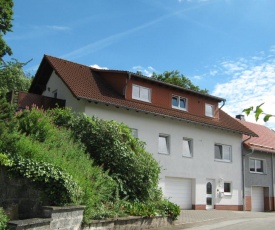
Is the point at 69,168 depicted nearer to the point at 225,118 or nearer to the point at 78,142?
the point at 78,142

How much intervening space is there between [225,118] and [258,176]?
474cm

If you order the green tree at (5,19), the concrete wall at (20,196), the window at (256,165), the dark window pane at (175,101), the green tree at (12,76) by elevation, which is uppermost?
the green tree at (5,19)

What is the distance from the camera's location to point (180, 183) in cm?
2389

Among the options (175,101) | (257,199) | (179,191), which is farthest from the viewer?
(257,199)

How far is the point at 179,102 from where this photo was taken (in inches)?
993

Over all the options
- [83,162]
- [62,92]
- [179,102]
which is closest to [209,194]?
[179,102]

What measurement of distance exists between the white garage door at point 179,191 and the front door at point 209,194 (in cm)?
141

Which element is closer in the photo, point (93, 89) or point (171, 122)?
point (93, 89)

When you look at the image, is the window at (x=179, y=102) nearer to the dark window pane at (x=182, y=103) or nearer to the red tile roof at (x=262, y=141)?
the dark window pane at (x=182, y=103)

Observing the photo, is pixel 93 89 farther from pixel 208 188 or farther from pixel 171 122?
pixel 208 188

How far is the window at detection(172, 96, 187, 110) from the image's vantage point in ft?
81.9

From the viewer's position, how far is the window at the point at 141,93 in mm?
23014

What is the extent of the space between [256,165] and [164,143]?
9095 millimetres

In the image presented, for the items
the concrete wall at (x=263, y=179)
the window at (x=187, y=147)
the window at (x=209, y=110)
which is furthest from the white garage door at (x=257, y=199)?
the window at (x=187, y=147)
